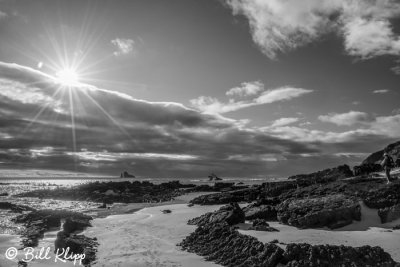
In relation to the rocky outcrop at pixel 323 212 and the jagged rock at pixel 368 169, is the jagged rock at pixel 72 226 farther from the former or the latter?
the jagged rock at pixel 368 169

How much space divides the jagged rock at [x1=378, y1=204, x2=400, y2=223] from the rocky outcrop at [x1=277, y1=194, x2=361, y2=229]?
133cm

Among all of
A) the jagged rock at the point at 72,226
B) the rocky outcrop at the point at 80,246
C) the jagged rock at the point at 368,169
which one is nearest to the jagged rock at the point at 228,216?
the rocky outcrop at the point at 80,246

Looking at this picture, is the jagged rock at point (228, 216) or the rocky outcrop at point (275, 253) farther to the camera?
the jagged rock at point (228, 216)

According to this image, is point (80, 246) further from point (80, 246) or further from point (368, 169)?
point (368, 169)

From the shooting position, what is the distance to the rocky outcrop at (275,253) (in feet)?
40.8

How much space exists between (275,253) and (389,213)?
1011cm

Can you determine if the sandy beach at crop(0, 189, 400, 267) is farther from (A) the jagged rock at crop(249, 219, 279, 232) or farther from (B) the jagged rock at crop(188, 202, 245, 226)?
(B) the jagged rock at crop(188, 202, 245, 226)

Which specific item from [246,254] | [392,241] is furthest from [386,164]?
[246,254]

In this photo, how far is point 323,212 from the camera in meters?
19.2

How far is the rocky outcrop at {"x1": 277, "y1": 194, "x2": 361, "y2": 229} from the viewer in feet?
62.2

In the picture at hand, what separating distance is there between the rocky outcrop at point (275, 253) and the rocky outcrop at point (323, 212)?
433 centimetres

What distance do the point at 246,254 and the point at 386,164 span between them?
16748 millimetres

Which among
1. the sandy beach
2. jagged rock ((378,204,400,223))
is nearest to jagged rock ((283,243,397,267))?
the sandy beach

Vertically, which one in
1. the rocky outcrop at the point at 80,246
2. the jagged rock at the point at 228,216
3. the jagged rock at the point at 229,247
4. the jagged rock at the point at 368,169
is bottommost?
the rocky outcrop at the point at 80,246
